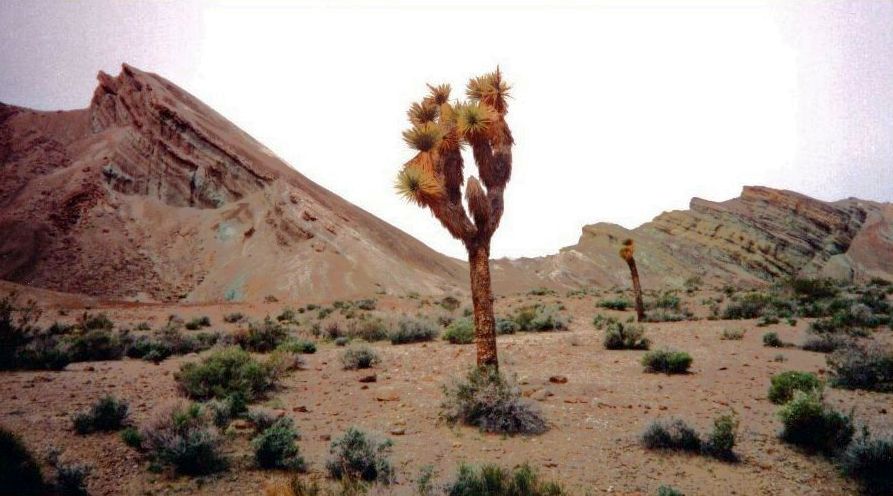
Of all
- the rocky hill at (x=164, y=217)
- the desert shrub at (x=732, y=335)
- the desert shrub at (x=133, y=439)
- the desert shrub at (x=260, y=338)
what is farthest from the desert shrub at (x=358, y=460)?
the rocky hill at (x=164, y=217)

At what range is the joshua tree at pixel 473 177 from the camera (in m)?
10.5

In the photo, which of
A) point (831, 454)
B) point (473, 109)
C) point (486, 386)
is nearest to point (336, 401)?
point (486, 386)

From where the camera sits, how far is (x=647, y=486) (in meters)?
5.91

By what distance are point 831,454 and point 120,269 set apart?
51.0m

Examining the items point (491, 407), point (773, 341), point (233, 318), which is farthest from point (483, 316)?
point (233, 318)

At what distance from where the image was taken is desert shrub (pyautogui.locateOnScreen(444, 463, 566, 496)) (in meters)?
5.08

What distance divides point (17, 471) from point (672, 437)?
7.85m

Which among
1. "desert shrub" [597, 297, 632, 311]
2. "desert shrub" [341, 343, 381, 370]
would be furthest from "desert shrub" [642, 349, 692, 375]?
"desert shrub" [597, 297, 632, 311]

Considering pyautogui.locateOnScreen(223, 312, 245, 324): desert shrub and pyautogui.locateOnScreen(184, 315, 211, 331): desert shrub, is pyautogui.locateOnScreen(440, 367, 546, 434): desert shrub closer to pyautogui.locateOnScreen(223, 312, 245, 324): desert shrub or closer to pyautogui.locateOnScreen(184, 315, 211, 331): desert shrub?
pyautogui.locateOnScreen(184, 315, 211, 331): desert shrub

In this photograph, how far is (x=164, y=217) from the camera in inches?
2005

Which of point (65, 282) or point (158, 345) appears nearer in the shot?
point (158, 345)

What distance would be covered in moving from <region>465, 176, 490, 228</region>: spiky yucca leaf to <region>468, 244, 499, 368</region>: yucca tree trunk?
0.80 meters

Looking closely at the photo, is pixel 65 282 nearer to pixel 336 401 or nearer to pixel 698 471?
pixel 336 401

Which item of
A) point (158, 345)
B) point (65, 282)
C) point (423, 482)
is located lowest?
point (423, 482)
